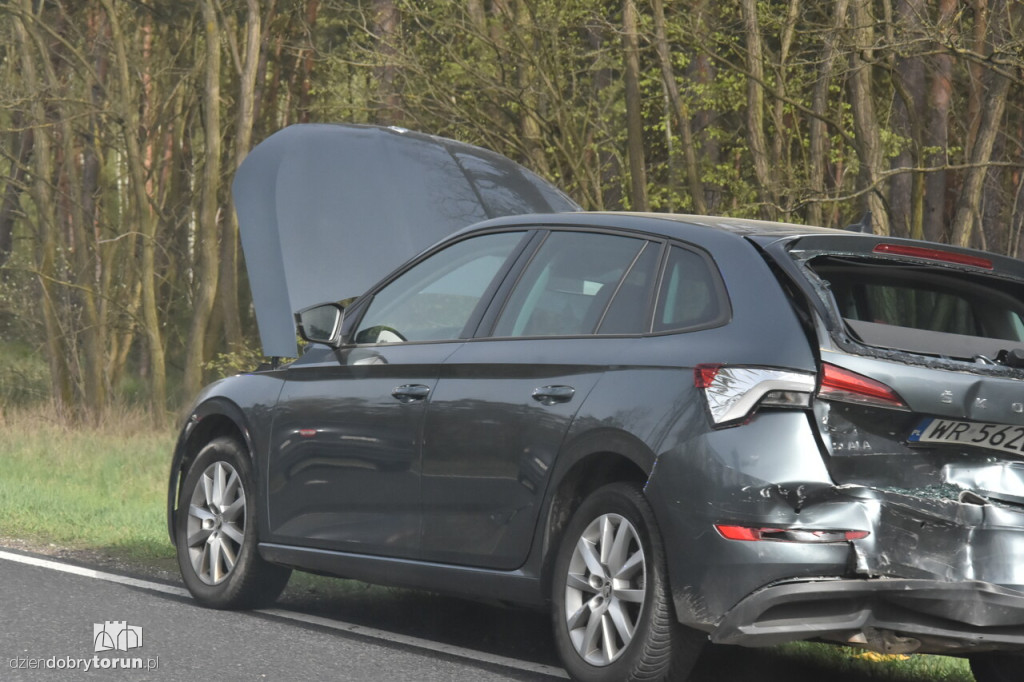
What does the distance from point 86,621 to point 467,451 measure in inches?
78.9

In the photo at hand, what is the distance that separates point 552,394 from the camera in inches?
223

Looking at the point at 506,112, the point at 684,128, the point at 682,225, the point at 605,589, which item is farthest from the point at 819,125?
the point at 605,589

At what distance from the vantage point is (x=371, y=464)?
21.4ft

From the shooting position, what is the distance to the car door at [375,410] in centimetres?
636

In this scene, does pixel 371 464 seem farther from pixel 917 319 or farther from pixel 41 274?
pixel 41 274

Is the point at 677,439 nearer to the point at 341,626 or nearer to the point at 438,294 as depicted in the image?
the point at 438,294

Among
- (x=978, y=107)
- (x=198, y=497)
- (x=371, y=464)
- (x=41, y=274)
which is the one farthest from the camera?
(x=41, y=274)

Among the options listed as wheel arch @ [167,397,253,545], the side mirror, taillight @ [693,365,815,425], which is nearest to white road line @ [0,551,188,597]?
wheel arch @ [167,397,253,545]

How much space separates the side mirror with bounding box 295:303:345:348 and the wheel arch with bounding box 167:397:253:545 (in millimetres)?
708

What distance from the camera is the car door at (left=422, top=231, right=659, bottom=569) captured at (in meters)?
5.64

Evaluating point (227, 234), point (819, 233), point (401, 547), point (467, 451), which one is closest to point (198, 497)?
point (401, 547)

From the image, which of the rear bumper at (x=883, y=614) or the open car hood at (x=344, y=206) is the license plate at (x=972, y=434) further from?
the open car hood at (x=344, y=206)

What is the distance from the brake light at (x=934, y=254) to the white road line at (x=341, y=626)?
205cm

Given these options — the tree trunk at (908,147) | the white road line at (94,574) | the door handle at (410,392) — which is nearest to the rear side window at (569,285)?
the door handle at (410,392)
